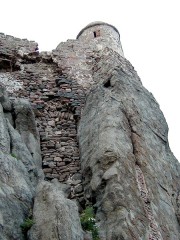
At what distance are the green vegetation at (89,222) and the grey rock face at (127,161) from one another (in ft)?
0.35

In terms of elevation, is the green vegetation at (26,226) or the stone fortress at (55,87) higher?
the stone fortress at (55,87)

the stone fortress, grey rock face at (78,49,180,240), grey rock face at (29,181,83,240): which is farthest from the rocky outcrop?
the stone fortress

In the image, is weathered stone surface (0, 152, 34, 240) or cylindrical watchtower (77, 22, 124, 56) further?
cylindrical watchtower (77, 22, 124, 56)

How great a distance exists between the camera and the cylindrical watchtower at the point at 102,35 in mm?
14969

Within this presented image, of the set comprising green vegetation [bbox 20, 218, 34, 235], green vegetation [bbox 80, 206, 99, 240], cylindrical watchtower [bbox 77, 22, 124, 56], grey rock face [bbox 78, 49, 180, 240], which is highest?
cylindrical watchtower [bbox 77, 22, 124, 56]

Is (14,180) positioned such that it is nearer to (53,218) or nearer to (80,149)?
(53,218)

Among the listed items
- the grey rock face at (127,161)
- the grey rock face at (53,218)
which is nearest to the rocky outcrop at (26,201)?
the grey rock face at (53,218)

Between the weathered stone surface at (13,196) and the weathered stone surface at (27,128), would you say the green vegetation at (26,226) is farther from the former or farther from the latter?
the weathered stone surface at (27,128)

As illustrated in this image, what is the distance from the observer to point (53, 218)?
666cm

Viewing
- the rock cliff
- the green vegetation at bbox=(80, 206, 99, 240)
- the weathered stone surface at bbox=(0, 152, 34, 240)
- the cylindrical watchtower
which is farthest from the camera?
the cylindrical watchtower

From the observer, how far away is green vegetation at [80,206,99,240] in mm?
7466

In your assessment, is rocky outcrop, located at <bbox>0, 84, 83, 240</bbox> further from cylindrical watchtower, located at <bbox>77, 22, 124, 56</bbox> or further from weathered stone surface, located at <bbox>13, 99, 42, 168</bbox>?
cylindrical watchtower, located at <bbox>77, 22, 124, 56</bbox>

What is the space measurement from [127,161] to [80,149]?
5.42 ft

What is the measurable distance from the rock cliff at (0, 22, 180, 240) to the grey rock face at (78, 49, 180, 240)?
0.02 meters
